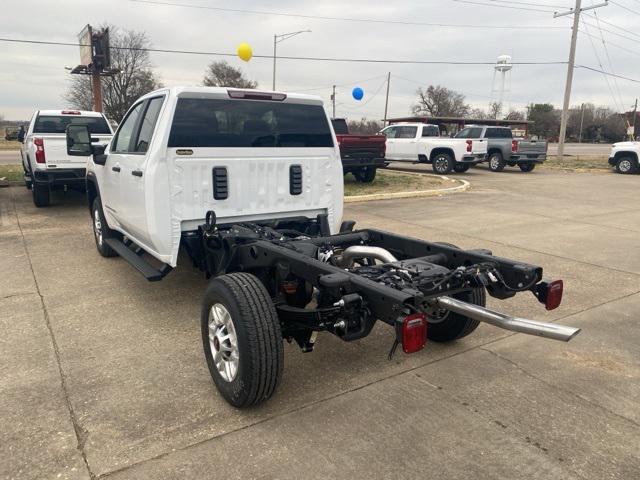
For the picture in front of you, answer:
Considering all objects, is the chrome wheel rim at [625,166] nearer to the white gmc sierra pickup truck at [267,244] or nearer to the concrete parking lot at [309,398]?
the concrete parking lot at [309,398]

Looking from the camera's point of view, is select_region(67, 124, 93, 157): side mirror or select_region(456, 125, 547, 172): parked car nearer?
select_region(67, 124, 93, 157): side mirror

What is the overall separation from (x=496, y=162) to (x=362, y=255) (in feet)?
62.3

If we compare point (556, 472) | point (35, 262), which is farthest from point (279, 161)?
point (35, 262)

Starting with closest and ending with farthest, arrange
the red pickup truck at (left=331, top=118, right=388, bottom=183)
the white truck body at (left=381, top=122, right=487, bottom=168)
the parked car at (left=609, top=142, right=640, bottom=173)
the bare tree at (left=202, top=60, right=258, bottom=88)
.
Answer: the red pickup truck at (left=331, top=118, right=388, bottom=183) < the white truck body at (left=381, top=122, right=487, bottom=168) < the parked car at (left=609, top=142, right=640, bottom=173) < the bare tree at (left=202, top=60, right=258, bottom=88)

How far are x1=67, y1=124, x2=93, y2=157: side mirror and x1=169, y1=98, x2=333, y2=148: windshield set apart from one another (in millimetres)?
2555

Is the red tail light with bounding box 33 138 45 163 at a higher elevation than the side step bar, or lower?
higher

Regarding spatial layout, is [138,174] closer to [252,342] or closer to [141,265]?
[141,265]

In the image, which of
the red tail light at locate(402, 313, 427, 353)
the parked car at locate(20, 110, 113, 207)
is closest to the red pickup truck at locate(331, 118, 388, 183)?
the parked car at locate(20, 110, 113, 207)

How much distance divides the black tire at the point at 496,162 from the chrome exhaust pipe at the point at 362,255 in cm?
1851

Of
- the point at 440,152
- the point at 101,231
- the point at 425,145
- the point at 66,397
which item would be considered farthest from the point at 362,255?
the point at 425,145

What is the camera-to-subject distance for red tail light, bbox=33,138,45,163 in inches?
373

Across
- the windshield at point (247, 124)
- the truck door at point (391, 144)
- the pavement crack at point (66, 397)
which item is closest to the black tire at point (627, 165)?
the truck door at point (391, 144)

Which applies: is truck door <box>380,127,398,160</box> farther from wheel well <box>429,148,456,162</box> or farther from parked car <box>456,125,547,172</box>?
parked car <box>456,125,547,172</box>

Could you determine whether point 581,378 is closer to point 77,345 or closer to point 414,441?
point 414,441
